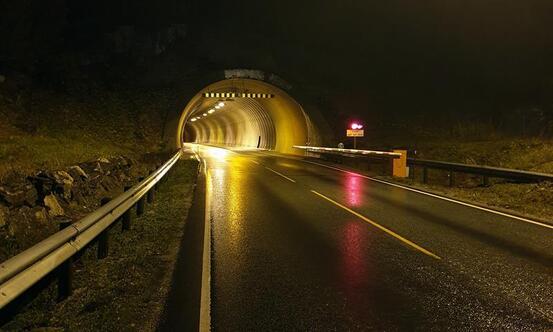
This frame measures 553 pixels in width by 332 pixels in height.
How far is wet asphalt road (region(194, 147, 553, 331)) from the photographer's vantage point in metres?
4.75

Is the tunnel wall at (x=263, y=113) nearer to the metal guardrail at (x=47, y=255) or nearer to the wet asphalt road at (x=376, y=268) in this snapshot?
the wet asphalt road at (x=376, y=268)

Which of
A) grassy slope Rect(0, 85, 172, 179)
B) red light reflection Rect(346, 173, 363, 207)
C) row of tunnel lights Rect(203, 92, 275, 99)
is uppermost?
row of tunnel lights Rect(203, 92, 275, 99)

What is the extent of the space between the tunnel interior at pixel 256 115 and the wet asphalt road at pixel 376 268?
26.0m

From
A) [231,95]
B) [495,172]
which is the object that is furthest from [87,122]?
[495,172]

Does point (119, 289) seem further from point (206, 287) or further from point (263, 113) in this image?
point (263, 113)

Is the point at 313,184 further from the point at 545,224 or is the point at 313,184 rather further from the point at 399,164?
the point at 545,224

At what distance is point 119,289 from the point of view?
18.2ft

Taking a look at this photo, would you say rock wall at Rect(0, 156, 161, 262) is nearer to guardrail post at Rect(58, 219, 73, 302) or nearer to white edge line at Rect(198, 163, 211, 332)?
guardrail post at Rect(58, 219, 73, 302)

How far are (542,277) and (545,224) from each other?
4.33 metres

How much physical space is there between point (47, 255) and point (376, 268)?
4.33 meters

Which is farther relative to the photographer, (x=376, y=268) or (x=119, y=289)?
(x=376, y=268)

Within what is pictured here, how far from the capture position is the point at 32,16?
109ft

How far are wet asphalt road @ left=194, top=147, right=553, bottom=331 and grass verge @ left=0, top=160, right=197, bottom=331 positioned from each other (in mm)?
751

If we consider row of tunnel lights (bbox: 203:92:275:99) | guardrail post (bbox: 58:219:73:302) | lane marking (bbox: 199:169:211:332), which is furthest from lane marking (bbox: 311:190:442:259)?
row of tunnel lights (bbox: 203:92:275:99)
